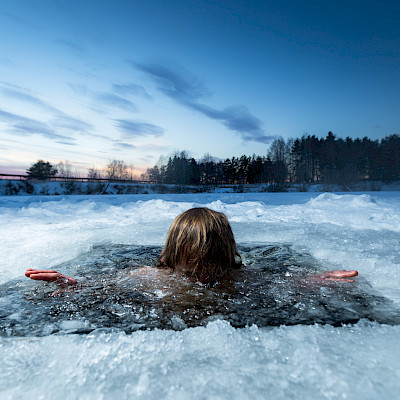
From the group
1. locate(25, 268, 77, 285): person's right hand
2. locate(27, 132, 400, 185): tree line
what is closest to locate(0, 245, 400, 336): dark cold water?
locate(25, 268, 77, 285): person's right hand

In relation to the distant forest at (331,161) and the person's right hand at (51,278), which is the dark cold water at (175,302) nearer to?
the person's right hand at (51,278)

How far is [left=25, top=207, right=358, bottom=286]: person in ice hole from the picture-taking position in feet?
5.28

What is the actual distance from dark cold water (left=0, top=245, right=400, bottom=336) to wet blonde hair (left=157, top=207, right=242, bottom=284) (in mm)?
108

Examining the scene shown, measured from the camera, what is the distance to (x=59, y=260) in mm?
2273

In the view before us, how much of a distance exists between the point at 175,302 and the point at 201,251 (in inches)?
14.5

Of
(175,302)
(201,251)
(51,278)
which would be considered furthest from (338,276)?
(51,278)

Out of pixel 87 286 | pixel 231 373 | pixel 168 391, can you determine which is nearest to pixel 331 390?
pixel 231 373

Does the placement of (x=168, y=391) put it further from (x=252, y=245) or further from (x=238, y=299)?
(x=252, y=245)

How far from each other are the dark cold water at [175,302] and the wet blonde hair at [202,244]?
11cm

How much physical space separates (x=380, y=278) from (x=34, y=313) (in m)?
2.14

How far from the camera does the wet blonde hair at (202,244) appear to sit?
63.4 inches

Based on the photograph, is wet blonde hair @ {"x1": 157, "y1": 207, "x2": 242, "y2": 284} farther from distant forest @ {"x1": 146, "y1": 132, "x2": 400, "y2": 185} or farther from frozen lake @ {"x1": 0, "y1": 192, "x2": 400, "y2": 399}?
distant forest @ {"x1": 146, "y1": 132, "x2": 400, "y2": 185}

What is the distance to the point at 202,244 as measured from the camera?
1.59 metres

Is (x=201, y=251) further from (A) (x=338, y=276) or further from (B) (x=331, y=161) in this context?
(B) (x=331, y=161)
